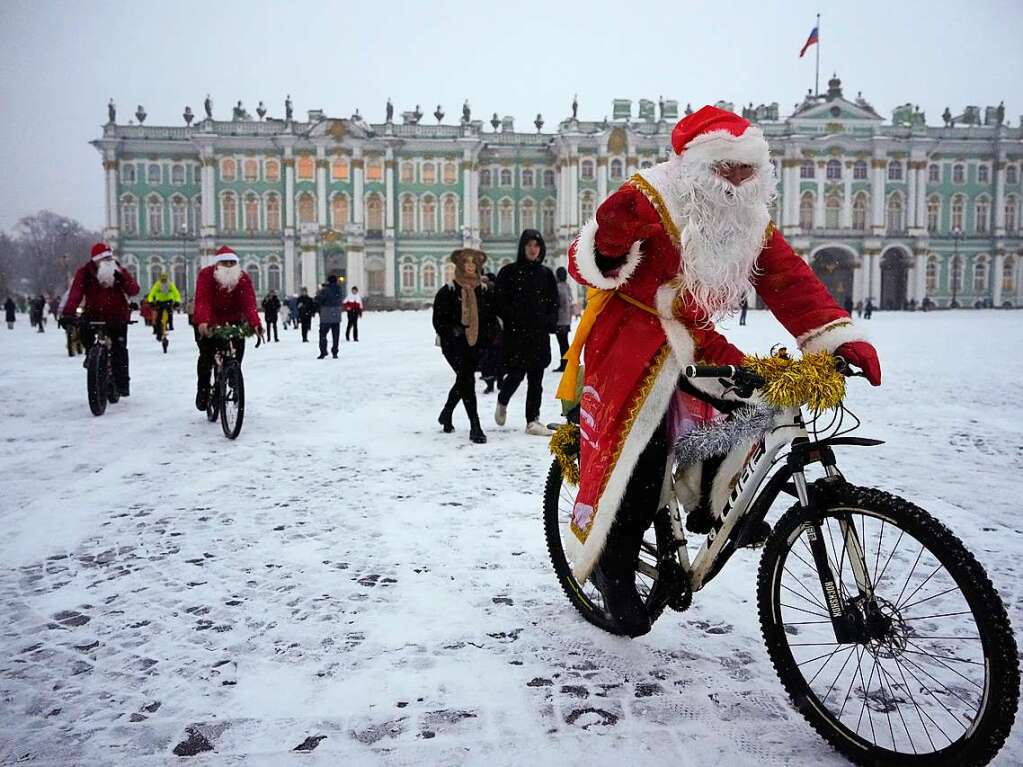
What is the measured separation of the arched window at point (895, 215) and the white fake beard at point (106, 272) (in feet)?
194

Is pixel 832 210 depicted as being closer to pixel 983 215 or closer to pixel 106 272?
pixel 983 215

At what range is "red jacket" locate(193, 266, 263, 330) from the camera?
275 inches

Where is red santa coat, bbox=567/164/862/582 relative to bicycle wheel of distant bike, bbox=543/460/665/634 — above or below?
above

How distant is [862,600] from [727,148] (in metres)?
1.40

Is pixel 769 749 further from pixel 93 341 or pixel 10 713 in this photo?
pixel 93 341

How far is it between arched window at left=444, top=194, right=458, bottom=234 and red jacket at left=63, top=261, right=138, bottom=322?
48402mm

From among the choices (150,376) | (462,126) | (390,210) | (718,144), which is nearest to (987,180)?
(462,126)

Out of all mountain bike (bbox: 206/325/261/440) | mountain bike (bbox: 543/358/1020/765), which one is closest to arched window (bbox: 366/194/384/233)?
mountain bike (bbox: 206/325/261/440)

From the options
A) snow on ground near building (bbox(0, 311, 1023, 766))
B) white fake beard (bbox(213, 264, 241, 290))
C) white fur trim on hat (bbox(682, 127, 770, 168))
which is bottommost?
snow on ground near building (bbox(0, 311, 1023, 766))

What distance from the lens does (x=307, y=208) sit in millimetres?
54625

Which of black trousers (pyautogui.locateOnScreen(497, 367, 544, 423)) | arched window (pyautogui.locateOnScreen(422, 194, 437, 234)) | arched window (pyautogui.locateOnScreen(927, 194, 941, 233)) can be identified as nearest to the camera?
black trousers (pyautogui.locateOnScreen(497, 367, 544, 423))

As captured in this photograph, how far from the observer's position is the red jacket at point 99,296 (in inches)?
320

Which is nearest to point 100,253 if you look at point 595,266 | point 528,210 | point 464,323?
point 464,323

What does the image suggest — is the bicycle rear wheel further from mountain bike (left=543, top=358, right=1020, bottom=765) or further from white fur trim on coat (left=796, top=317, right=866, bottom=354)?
white fur trim on coat (left=796, top=317, right=866, bottom=354)
